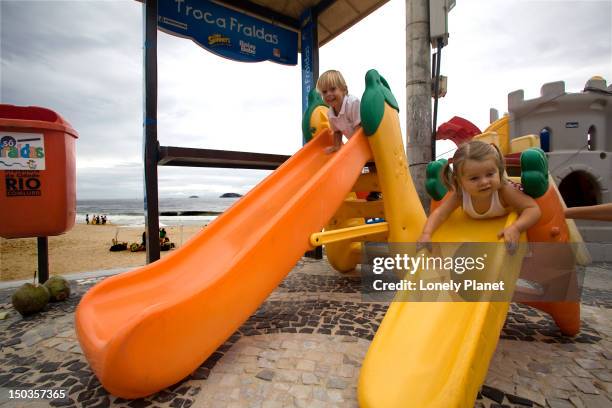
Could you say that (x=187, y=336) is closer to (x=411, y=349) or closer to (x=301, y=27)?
(x=411, y=349)

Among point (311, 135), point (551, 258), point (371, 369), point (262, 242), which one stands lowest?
point (371, 369)

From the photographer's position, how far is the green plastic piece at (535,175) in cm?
197

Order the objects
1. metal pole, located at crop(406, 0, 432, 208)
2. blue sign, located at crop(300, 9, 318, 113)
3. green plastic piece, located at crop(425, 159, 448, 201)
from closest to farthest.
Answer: green plastic piece, located at crop(425, 159, 448, 201)
metal pole, located at crop(406, 0, 432, 208)
blue sign, located at crop(300, 9, 318, 113)

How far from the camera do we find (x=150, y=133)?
11.9 feet

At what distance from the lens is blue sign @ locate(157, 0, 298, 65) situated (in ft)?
14.4

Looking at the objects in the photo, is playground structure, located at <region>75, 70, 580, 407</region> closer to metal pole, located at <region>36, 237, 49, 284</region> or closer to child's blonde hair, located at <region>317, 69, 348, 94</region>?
child's blonde hair, located at <region>317, 69, 348, 94</region>

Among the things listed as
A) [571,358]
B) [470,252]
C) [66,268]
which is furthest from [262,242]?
[66,268]

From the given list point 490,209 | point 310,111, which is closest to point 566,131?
point 310,111

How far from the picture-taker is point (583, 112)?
6.48m

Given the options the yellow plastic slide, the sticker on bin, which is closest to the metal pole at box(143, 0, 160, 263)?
the sticker on bin

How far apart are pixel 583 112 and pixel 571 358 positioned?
6728mm

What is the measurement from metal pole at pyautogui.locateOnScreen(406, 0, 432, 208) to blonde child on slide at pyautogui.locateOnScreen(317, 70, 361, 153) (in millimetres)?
2058

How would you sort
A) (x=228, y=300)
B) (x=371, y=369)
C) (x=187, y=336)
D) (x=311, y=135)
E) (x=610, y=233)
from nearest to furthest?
(x=371, y=369)
(x=187, y=336)
(x=228, y=300)
(x=311, y=135)
(x=610, y=233)

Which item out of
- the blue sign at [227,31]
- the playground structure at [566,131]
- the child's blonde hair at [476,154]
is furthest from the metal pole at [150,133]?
the playground structure at [566,131]
